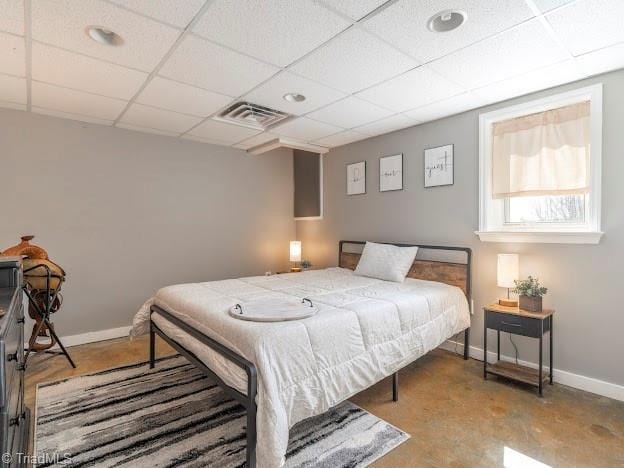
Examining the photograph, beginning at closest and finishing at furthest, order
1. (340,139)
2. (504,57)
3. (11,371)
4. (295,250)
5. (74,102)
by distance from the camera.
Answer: (11,371) < (504,57) < (74,102) < (340,139) < (295,250)

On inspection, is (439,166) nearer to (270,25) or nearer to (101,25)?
(270,25)

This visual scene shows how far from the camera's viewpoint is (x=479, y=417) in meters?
2.24

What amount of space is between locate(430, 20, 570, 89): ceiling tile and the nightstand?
6.03 ft

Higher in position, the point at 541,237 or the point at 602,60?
the point at 602,60

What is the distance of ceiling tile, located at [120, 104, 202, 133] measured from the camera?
3.23 m

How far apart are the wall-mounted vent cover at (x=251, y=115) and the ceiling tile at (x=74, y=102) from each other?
947 millimetres

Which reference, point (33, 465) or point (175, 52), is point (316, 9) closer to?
point (175, 52)

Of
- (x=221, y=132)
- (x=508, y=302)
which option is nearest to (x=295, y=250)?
(x=221, y=132)

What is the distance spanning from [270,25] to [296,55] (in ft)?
1.14

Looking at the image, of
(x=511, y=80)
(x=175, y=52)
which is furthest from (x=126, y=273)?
(x=511, y=80)

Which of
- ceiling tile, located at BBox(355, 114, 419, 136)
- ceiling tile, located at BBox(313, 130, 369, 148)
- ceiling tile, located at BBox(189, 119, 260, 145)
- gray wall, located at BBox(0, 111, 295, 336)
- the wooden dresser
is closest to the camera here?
the wooden dresser

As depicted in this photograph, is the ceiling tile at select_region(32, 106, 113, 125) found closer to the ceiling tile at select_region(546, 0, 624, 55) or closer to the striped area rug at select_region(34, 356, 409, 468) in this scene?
the striped area rug at select_region(34, 356, 409, 468)

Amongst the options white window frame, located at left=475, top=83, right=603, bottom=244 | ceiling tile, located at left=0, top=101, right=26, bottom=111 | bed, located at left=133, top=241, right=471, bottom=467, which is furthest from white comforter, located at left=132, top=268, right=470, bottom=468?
ceiling tile, located at left=0, top=101, right=26, bottom=111

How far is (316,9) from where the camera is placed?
1.73 meters
